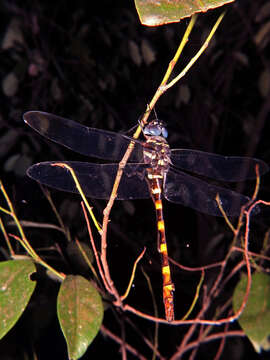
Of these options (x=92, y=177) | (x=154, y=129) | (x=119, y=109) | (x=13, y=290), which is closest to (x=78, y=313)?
(x=13, y=290)

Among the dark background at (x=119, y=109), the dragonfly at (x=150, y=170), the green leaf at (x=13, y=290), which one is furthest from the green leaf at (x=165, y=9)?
the dark background at (x=119, y=109)

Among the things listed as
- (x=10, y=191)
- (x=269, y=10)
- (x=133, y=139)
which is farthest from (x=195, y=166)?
(x=269, y=10)

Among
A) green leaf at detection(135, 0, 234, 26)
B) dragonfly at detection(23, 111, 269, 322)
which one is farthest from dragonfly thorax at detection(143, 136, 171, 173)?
green leaf at detection(135, 0, 234, 26)

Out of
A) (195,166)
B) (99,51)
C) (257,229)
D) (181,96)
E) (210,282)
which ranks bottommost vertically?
(210,282)

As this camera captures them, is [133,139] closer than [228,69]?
Yes

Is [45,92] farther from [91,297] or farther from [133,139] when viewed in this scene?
[91,297]

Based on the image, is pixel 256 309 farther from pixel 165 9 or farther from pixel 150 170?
pixel 165 9
